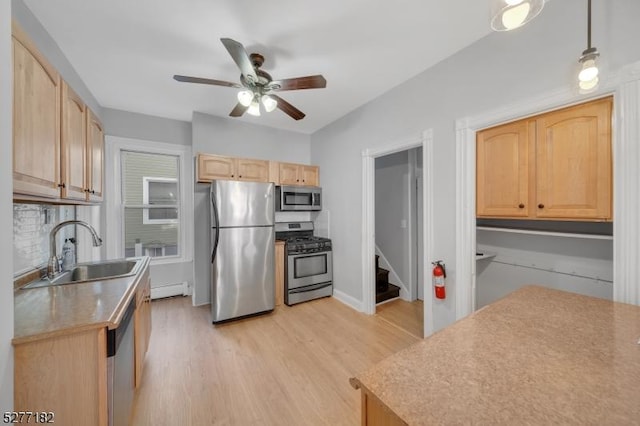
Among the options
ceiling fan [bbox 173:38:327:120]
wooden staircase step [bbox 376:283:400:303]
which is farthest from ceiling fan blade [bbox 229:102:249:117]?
wooden staircase step [bbox 376:283:400:303]

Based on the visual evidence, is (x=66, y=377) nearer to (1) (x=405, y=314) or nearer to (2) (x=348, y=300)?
(2) (x=348, y=300)

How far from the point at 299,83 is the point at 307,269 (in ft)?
8.12

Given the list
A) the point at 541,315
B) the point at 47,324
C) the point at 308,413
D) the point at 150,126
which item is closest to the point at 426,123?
the point at 541,315

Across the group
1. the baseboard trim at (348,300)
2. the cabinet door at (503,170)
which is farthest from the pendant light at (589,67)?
the baseboard trim at (348,300)

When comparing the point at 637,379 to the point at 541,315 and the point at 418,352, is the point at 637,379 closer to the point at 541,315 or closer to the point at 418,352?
the point at 541,315

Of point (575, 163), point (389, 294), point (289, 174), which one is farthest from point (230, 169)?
point (575, 163)

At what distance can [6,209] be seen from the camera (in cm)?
92

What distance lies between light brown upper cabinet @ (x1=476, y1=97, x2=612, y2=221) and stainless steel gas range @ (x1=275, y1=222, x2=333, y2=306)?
2239 mm

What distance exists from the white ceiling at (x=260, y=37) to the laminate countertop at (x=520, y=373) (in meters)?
1.99

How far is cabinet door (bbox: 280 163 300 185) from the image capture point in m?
3.75

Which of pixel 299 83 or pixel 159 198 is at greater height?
pixel 299 83

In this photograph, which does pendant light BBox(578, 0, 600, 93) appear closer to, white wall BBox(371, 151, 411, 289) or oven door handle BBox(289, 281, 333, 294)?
white wall BBox(371, 151, 411, 289)

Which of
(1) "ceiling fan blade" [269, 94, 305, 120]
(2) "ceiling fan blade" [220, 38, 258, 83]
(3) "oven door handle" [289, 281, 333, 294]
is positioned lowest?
(3) "oven door handle" [289, 281, 333, 294]

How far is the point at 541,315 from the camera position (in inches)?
45.8
